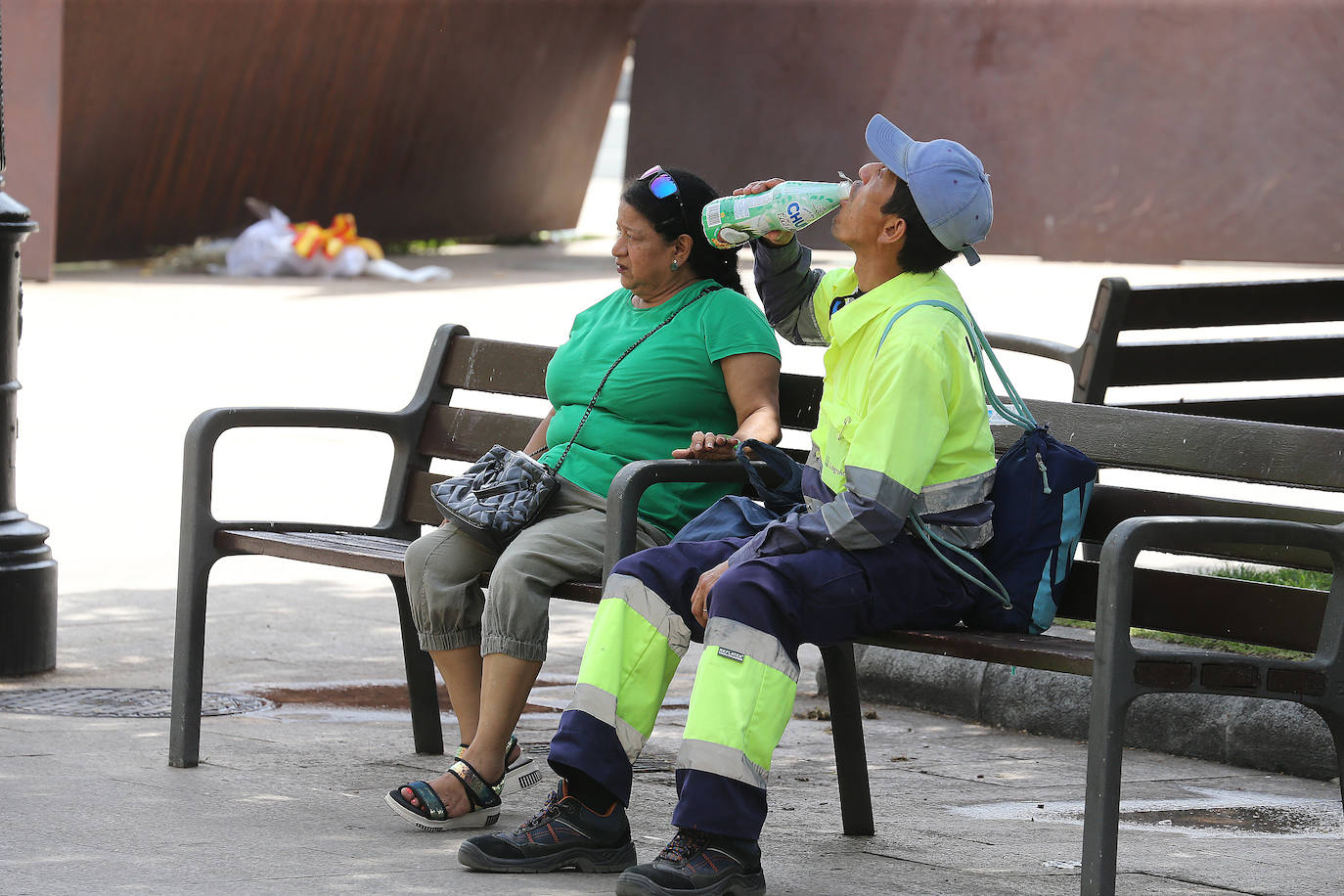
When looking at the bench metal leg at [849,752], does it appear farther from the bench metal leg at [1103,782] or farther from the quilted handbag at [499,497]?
the bench metal leg at [1103,782]

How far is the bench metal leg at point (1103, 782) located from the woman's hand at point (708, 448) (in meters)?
0.99

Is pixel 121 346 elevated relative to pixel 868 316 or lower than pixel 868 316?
lower

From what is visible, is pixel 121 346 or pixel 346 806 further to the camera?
pixel 121 346

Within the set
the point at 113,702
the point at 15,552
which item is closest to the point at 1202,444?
the point at 113,702

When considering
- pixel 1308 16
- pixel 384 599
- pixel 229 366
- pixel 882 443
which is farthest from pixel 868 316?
pixel 1308 16

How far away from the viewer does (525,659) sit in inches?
160

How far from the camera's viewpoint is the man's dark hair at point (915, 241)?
3.90 meters

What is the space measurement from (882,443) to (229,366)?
10490mm

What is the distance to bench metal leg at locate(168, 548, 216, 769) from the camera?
464cm

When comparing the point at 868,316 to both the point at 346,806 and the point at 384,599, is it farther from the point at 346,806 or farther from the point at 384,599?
the point at 384,599

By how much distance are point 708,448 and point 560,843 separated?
0.84m

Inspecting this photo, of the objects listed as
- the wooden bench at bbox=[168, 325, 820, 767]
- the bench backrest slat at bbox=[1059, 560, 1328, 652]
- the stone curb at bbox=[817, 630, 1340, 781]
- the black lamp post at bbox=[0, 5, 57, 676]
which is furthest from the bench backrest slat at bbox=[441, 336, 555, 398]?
the bench backrest slat at bbox=[1059, 560, 1328, 652]

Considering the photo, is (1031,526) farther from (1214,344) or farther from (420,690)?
(1214,344)

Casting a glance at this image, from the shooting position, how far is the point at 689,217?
450cm
